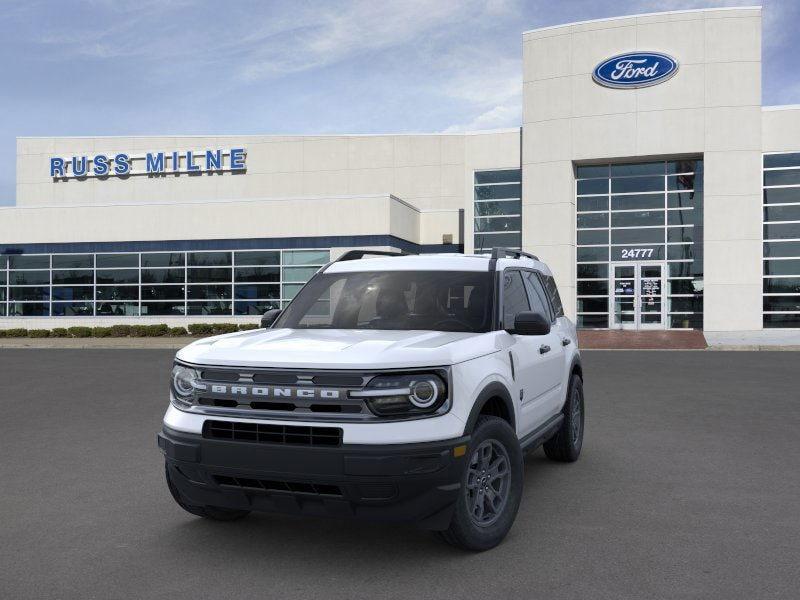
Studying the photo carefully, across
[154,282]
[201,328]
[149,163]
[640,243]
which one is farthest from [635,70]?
[149,163]

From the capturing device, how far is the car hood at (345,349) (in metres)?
4.45

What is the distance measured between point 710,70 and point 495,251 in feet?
93.6

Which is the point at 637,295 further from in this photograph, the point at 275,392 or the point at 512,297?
the point at 275,392

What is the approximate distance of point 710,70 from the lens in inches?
1210

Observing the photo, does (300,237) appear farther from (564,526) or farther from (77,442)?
(564,526)

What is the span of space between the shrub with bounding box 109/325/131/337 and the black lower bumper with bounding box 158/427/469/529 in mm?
30143

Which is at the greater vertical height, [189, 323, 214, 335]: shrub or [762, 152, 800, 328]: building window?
[762, 152, 800, 328]: building window

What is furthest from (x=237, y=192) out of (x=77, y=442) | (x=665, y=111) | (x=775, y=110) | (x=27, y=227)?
(x=77, y=442)

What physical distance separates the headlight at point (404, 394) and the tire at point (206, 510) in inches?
58.7

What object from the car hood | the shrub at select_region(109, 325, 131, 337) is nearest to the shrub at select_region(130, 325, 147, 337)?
the shrub at select_region(109, 325, 131, 337)

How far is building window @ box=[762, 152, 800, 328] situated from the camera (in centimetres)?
3086

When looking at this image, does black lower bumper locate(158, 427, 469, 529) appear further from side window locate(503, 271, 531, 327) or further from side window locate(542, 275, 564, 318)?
side window locate(542, 275, 564, 318)

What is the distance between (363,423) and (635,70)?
3047cm

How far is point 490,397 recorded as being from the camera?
498cm
